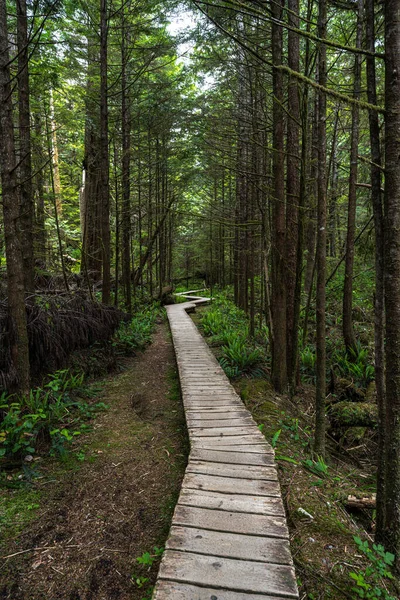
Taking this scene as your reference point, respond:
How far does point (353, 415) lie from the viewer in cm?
579

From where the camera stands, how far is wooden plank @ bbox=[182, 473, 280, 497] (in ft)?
9.50

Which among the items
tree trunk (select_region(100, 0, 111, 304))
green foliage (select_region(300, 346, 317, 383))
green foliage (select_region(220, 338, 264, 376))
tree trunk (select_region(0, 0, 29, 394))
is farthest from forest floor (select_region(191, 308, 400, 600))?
tree trunk (select_region(100, 0, 111, 304))

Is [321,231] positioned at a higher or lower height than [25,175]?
lower

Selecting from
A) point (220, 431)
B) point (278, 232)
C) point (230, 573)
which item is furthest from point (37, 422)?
point (278, 232)

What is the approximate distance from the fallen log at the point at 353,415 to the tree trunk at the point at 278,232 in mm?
1114

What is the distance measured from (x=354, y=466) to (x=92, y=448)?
3.78 meters

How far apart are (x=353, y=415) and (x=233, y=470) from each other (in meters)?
3.54

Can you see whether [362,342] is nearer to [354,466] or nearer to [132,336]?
[354,466]

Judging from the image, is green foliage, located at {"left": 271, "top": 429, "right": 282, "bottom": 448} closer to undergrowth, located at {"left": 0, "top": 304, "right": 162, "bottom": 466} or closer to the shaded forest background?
the shaded forest background

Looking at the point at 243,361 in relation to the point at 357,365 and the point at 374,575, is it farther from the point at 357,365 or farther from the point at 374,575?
the point at 374,575

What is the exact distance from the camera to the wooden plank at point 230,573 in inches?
76.2

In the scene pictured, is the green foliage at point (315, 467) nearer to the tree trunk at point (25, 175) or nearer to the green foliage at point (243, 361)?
the green foliage at point (243, 361)

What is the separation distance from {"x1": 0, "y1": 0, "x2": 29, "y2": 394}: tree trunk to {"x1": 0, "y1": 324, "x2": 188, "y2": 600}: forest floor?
1345 mm

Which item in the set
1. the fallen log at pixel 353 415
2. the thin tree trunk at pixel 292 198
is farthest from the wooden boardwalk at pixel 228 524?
the fallen log at pixel 353 415
